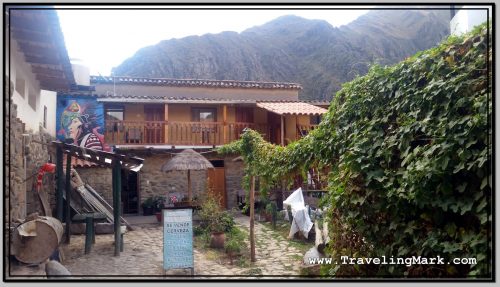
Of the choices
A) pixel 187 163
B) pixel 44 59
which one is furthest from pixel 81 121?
pixel 44 59

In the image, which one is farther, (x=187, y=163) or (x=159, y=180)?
(x=159, y=180)

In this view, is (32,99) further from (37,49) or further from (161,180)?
(161,180)

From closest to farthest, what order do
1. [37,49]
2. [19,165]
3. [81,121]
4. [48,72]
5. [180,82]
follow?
[37,49]
[19,165]
[48,72]
[81,121]
[180,82]

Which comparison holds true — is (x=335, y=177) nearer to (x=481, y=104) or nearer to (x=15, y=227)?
(x=481, y=104)

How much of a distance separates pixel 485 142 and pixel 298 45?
3600 centimetres

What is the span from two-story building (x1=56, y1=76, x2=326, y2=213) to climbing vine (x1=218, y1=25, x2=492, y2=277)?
376 inches

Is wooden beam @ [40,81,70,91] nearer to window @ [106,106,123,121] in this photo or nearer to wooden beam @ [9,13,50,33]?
wooden beam @ [9,13,50,33]

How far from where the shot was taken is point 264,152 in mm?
6324

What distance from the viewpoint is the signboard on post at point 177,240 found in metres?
5.76

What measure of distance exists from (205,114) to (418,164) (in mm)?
12978

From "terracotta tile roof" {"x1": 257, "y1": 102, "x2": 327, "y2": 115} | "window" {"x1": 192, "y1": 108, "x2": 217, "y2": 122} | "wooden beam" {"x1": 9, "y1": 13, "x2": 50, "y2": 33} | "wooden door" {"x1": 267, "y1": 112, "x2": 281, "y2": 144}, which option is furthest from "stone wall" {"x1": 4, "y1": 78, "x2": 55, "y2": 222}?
"wooden door" {"x1": 267, "y1": 112, "x2": 281, "y2": 144}

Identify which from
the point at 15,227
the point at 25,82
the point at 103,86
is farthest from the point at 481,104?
the point at 103,86

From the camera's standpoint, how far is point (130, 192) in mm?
14047

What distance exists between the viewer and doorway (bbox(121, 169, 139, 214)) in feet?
45.5
